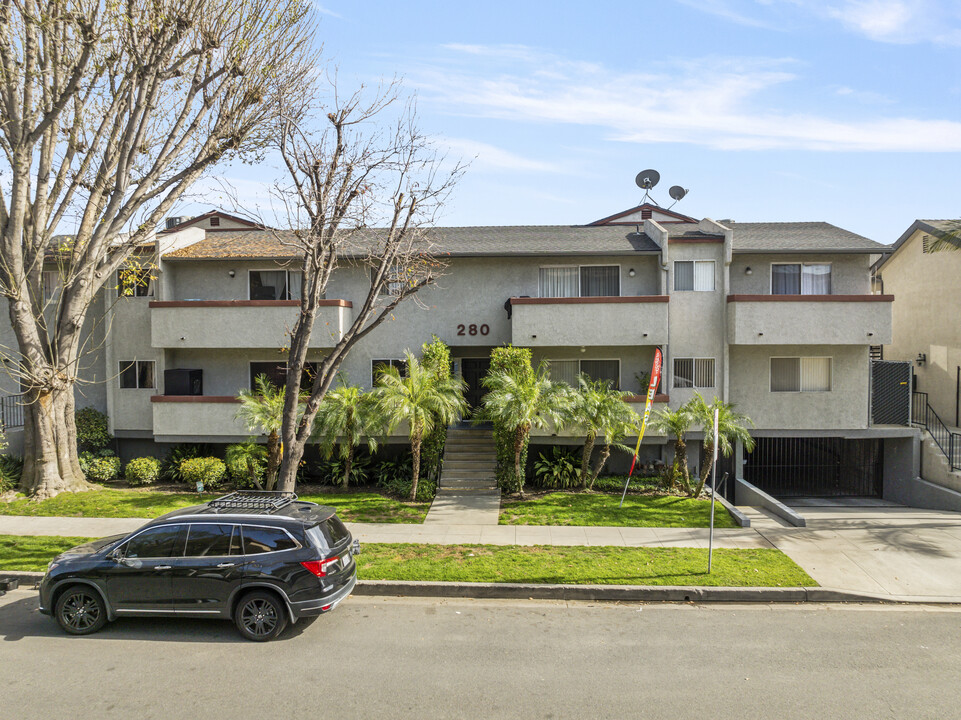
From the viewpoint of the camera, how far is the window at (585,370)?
1944 cm

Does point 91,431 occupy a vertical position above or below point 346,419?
below

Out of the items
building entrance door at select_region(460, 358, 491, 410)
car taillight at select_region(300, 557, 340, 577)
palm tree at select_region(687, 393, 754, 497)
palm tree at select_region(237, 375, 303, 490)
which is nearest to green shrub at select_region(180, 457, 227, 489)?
palm tree at select_region(237, 375, 303, 490)

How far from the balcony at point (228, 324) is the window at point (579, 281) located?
233 inches

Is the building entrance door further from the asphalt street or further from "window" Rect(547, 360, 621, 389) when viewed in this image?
the asphalt street

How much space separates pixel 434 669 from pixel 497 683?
80 cm

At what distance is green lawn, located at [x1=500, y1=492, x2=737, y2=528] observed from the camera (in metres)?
14.2

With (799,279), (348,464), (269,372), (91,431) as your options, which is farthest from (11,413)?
(799,279)

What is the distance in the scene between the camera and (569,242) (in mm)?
19844

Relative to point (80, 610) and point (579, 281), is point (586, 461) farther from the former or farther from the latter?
point (80, 610)

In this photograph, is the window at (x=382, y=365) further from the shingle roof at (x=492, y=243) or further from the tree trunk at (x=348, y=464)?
the shingle roof at (x=492, y=243)

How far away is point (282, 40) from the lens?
15.2 meters

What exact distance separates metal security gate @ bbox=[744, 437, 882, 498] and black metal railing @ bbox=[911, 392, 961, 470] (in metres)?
1.57

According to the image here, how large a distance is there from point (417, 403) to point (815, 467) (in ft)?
41.5

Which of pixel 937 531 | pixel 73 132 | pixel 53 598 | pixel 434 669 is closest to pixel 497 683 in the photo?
pixel 434 669
